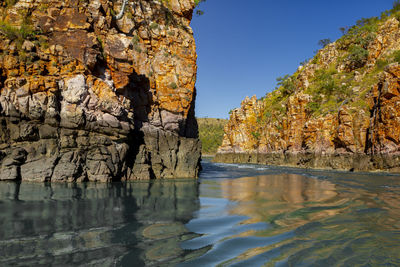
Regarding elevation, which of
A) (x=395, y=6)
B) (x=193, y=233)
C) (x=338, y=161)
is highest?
(x=395, y=6)

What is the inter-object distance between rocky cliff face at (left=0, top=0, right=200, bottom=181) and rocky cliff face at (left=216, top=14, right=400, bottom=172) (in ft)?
88.9

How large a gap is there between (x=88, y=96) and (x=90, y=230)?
14.4m

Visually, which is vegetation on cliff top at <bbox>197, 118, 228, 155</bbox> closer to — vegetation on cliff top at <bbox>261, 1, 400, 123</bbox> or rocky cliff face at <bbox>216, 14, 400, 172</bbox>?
rocky cliff face at <bbox>216, 14, 400, 172</bbox>

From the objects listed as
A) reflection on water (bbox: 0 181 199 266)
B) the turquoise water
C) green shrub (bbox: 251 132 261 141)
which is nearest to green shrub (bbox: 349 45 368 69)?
green shrub (bbox: 251 132 261 141)

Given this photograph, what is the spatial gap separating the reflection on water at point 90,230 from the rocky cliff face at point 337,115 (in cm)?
3425

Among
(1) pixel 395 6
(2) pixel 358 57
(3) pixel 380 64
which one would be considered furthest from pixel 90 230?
(1) pixel 395 6

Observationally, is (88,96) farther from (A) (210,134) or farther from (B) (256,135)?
(A) (210,134)

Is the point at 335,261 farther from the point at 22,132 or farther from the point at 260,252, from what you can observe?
the point at 22,132

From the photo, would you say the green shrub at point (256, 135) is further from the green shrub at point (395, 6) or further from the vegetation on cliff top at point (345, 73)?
the green shrub at point (395, 6)

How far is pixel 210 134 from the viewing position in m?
141

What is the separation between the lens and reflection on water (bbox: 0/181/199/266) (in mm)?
4410

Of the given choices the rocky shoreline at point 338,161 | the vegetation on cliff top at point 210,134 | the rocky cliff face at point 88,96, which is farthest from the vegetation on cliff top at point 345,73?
the vegetation on cliff top at point 210,134

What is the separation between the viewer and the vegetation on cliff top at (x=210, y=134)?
→ 434 ft

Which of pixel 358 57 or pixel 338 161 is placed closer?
pixel 338 161
